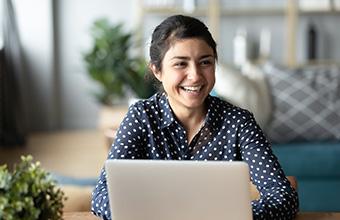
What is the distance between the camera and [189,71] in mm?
1841

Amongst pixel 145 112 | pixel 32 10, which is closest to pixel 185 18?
pixel 145 112

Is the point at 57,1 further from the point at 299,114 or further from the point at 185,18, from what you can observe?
the point at 185,18

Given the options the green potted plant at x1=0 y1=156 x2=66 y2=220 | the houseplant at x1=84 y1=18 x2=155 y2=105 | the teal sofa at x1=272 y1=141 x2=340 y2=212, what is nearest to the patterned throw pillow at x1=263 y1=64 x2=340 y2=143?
the teal sofa at x1=272 y1=141 x2=340 y2=212

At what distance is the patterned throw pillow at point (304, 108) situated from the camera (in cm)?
412

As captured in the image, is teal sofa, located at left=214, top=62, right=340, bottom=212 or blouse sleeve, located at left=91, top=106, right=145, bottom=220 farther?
teal sofa, located at left=214, top=62, right=340, bottom=212

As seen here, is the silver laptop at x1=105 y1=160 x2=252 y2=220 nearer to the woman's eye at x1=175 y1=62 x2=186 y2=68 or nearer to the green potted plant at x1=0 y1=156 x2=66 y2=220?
the green potted plant at x1=0 y1=156 x2=66 y2=220

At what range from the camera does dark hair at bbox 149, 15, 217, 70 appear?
1.86m

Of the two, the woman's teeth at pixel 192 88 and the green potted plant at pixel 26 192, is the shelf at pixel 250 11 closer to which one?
the woman's teeth at pixel 192 88

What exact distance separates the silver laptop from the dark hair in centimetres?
60

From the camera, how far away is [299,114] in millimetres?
4133

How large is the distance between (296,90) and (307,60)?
2.15m

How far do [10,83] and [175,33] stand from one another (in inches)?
164

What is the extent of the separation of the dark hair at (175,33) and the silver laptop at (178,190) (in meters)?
0.60

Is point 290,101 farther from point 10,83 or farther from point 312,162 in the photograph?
point 10,83
